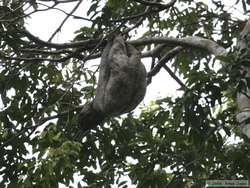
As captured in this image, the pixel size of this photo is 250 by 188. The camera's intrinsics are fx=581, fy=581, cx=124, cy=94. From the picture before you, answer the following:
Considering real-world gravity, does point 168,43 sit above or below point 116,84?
above

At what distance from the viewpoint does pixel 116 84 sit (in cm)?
381

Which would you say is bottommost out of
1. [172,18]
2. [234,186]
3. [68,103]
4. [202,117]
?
[234,186]

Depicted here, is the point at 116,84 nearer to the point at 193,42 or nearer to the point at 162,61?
the point at 193,42

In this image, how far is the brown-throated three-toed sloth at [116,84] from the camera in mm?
3820

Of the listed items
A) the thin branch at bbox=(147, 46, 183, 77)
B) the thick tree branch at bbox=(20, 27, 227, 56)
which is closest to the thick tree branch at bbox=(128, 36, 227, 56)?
the thick tree branch at bbox=(20, 27, 227, 56)

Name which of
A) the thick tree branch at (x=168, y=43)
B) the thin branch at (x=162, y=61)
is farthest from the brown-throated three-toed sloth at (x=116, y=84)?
the thin branch at (x=162, y=61)

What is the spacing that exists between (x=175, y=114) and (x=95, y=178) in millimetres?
1579

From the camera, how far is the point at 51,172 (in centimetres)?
383

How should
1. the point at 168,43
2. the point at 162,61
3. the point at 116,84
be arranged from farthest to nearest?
the point at 162,61 < the point at 168,43 < the point at 116,84

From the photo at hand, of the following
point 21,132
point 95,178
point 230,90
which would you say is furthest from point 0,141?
point 230,90

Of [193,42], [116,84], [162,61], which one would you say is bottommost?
[116,84]

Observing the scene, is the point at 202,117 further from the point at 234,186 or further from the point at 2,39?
the point at 2,39

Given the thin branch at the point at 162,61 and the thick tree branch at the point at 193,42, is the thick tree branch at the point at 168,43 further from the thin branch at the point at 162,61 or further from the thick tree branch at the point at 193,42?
the thin branch at the point at 162,61

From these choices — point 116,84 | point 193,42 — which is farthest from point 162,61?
point 116,84
